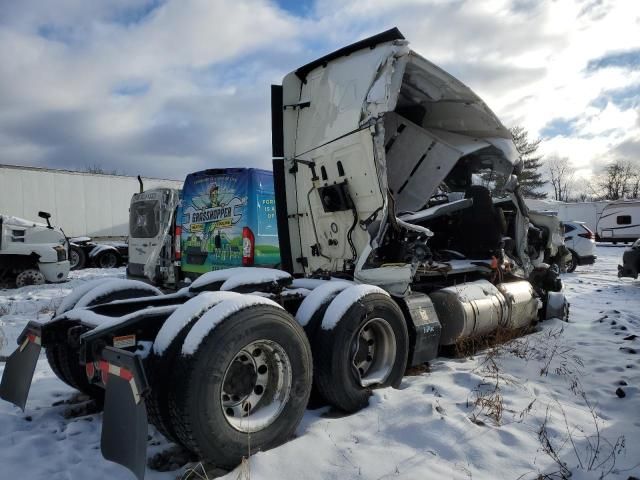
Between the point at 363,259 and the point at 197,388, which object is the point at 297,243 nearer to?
the point at 363,259

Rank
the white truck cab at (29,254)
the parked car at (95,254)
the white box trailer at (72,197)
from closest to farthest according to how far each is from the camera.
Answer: the white truck cab at (29,254) < the parked car at (95,254) < the white box trailer at (72,197)

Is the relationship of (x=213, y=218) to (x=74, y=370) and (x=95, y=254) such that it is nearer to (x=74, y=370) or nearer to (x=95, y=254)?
(x=74, y=370)

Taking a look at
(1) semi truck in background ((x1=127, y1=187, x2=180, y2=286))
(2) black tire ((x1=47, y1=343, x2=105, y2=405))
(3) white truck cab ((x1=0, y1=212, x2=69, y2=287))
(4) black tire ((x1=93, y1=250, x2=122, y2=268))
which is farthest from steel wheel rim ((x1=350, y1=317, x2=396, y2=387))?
(4) black tire ((x1=93, y1=250, x2=122, y2=268))

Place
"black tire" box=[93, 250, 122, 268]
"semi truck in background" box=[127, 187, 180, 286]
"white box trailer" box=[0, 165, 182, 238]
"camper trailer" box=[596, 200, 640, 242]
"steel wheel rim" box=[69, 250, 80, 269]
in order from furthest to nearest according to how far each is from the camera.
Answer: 1. "camper trailer" box=[596, 200, 640, 242]
2. "black tire" box=[93, 250, 122, 268]
3. "white box trailer" box=[0, 165, 182, 238]
4. "steel wheel rim" box=[69, 250, 80, 269]
5. "semi truck in background" box=[127, 187, 180, 286]

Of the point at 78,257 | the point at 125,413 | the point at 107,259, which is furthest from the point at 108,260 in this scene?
the point at 125,413

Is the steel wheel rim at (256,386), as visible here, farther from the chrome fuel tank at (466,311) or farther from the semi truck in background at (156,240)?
the semi truck in background at (156,240)

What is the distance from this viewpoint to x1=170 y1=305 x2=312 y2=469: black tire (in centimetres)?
255

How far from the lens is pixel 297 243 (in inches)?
225

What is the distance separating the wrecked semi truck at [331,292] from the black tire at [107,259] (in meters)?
13.2

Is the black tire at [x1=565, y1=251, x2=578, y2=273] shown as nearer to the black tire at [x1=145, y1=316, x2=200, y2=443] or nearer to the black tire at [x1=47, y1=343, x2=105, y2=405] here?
the black tire at [x1=47, y1=343, x2=105, y2=405]

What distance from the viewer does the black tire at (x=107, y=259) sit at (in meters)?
16.6

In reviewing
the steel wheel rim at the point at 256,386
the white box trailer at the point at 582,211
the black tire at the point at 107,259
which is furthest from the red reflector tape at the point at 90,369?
the white box trailer at the point at 582,211

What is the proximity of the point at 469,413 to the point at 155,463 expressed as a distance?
7.28ft

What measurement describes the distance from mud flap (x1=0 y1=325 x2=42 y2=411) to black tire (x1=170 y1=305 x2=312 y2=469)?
1.38m
